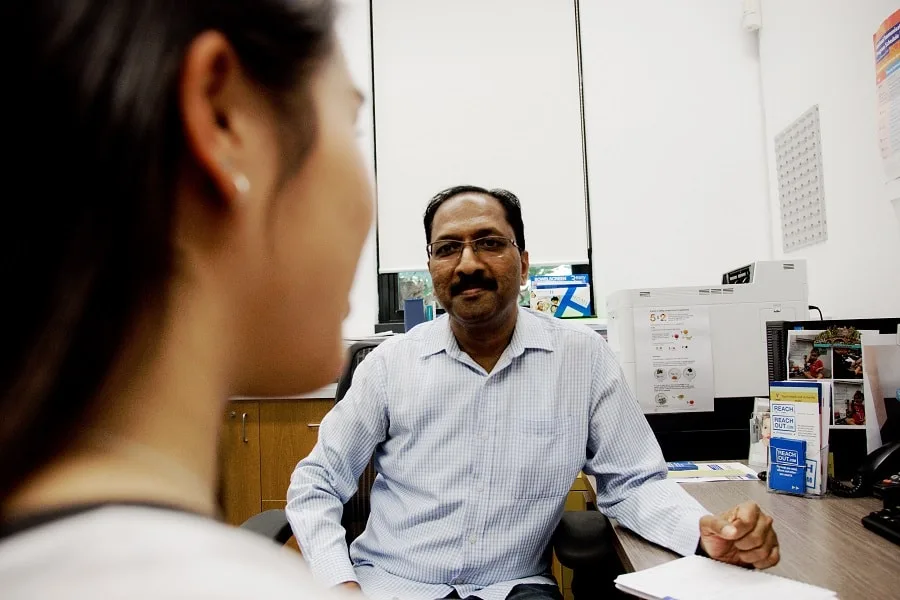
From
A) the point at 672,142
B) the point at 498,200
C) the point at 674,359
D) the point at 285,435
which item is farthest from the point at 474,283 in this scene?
the point at 672,142

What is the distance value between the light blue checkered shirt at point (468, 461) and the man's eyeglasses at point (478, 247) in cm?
21

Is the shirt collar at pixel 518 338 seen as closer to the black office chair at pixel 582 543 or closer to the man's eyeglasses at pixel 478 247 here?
the man's eyeglasses at pixel 478 247

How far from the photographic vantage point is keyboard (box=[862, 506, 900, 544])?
91 centimetres

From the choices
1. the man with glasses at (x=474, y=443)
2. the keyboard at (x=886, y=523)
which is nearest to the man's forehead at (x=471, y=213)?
the man with glasses at (x=474, y=443)

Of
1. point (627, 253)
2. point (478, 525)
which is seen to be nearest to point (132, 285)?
point (478, 525)

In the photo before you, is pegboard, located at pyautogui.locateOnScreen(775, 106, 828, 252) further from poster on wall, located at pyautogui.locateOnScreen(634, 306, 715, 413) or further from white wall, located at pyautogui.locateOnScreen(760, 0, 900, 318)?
poster on wall, located at pyautogui.locateOnScreen(634, 306, 715, 413)

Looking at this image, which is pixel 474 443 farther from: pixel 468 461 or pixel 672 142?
pixel 672 142

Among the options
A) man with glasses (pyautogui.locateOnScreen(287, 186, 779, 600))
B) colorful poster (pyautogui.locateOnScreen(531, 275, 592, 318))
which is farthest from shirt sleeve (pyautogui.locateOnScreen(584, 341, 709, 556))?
colorful poster (pyautogui.locateOnScreen(531, 275, 592, 318))

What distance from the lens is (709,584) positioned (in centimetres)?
82

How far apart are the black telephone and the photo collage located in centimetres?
10

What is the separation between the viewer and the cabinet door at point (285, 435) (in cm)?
215

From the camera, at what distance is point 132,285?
19 cm

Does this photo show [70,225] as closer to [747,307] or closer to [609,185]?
[747,307]

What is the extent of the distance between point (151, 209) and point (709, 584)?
0.90m
